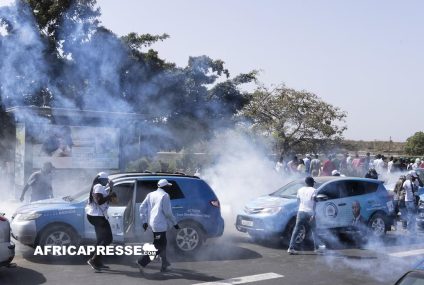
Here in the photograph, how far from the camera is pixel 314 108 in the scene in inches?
1176

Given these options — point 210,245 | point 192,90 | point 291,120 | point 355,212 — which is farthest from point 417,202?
point 291,120

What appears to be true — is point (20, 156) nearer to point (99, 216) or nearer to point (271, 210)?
point (99, 216)

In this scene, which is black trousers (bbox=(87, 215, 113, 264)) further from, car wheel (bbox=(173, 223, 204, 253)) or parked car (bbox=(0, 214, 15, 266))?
car wheel (bbox=(173, 223, 204, 253))

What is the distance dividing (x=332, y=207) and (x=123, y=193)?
4839 millimetres

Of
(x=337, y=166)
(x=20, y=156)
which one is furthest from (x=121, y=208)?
(x=337, y=166)

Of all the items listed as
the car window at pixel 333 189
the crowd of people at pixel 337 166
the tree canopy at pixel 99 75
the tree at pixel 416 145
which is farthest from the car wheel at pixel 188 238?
the tree at pixel 416 145

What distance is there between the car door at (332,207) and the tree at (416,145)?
41091 millimetres

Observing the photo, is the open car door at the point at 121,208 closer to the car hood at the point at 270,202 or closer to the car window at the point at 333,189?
the car hood at the point at 270,202

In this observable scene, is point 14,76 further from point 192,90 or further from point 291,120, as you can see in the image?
point 291,120

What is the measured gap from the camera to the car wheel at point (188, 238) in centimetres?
905

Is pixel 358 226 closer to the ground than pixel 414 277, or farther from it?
closer to the ground

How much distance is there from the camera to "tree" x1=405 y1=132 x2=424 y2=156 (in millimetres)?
48281

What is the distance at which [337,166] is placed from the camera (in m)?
21.3

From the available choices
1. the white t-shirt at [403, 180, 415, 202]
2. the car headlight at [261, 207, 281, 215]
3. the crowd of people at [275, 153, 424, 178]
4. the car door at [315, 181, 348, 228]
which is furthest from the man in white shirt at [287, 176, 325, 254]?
the crowd of people at [275, 153, 424, 178]
